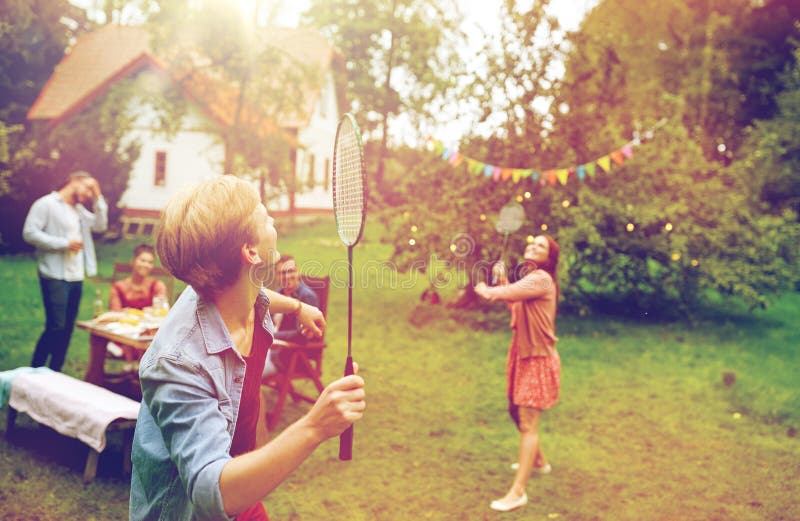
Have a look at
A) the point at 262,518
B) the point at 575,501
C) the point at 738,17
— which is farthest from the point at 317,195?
the point at 262,518

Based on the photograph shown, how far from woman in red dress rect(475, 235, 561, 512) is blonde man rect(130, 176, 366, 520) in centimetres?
335

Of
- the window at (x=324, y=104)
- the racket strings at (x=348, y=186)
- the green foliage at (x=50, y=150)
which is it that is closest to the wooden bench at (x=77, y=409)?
the racket strings at (x=348, y=186)

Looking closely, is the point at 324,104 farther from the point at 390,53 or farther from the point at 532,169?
the point at 532,169

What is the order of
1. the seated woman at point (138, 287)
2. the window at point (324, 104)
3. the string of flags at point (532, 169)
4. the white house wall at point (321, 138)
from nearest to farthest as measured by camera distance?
1. the seated woman at point (138, 287)
2. the string of flags at point (532, 169)
3. the window at point (324, 104)
4. the white house wall at point (321, 138)

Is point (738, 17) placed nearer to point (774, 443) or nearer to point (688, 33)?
point (688, 33)

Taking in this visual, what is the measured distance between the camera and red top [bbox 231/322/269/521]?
6.94 feet

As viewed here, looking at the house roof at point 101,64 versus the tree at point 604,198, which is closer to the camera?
the tree at point 604,198

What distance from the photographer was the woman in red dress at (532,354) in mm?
5246

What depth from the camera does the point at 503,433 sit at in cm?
716

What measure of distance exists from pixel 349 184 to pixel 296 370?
5.02 m

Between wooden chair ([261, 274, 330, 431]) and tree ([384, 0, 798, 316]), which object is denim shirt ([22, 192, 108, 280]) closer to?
wooden chair ([261, 274, 330, 431])

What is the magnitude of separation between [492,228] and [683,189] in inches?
153

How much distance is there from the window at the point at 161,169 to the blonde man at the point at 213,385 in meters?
25.8

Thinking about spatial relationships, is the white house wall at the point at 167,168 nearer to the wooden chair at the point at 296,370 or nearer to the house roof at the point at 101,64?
the house roof at the point at 101,64
